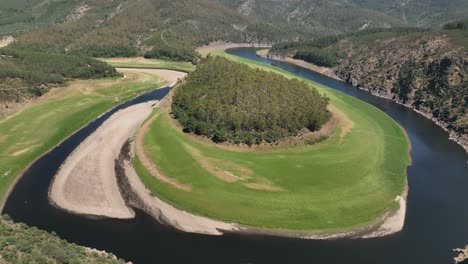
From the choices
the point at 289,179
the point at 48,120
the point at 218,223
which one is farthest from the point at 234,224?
the point at 48,120

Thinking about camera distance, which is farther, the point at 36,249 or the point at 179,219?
the point at 179,219

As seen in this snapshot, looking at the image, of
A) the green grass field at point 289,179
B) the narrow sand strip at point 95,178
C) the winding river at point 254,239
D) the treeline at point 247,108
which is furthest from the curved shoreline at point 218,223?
the treeline at point 247,108

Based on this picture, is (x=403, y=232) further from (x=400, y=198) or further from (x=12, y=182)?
(x=12, y=182)

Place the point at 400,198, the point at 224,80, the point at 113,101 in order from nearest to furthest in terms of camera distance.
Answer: the point at 400,198 → the point at 224,80 → the point at 113,101

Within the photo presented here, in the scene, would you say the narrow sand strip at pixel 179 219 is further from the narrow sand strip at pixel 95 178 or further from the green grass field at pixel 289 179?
the narrow sand strip at pixel 95 178

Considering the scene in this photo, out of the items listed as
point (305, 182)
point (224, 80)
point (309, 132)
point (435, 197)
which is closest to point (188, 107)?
point (224, 80)

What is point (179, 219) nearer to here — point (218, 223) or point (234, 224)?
point (218, 223)
